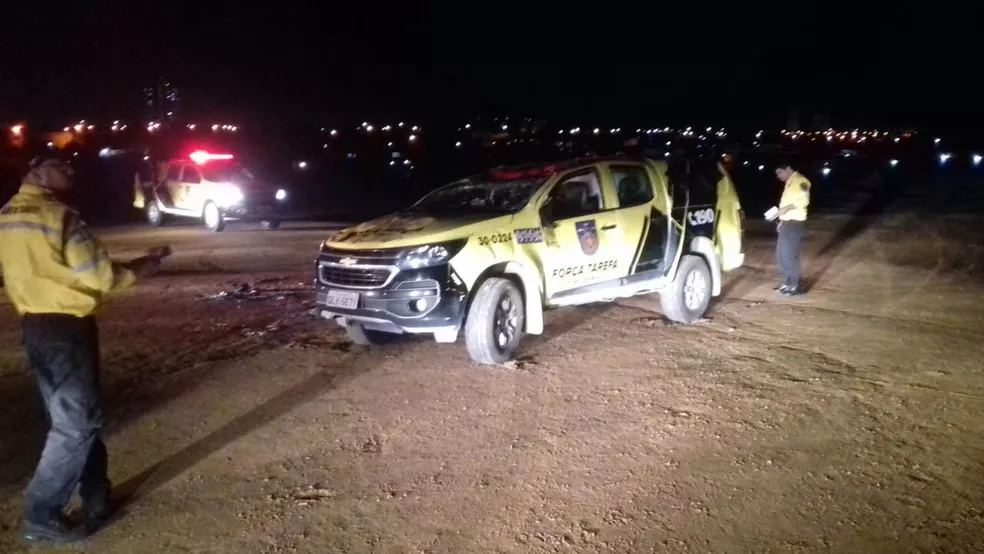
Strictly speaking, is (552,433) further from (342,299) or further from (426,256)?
(342,299)

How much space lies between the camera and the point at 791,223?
35.7 feet

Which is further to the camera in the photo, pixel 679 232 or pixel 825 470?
pixel 679 232

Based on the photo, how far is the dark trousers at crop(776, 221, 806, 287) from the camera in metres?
10.9

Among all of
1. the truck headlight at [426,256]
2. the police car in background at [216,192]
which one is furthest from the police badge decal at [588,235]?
the police car in background at [216,192]

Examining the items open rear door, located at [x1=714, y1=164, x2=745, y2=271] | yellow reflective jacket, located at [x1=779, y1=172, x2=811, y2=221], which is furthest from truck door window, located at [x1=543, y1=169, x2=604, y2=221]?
yellow reflective jacket, located at [x1=779, y1=172, x2=811, y2=221]

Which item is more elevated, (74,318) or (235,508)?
(74,318)

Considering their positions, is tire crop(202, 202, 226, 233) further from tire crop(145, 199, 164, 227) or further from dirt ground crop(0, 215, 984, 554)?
dirt ground crop(0, 215, 984, 554)

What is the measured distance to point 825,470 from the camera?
541cm

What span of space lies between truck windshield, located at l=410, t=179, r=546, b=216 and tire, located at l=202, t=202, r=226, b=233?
10994 mm

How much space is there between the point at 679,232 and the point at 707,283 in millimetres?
695

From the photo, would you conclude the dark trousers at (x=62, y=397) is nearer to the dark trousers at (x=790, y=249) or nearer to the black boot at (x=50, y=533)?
the black boot at (x=50, y=533)

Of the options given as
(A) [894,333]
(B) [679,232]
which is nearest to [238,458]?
(B) [679,232]

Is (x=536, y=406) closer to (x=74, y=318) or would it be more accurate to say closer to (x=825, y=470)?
(x=825, y=470)

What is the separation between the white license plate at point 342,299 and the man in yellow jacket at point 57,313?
3.09m
